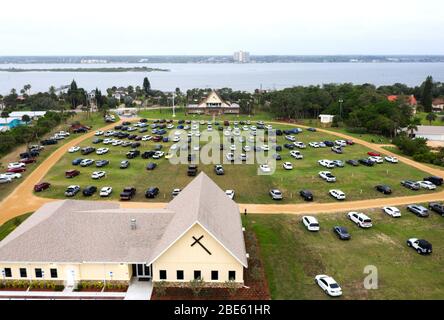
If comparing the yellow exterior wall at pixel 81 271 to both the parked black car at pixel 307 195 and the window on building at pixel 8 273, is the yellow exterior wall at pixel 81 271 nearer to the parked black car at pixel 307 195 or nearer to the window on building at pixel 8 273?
the window on building at pixel 8 273

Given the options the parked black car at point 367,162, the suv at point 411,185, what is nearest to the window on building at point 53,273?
the suv at point 411,185

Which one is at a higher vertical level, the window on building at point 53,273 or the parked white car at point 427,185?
the window on building at point 53,273

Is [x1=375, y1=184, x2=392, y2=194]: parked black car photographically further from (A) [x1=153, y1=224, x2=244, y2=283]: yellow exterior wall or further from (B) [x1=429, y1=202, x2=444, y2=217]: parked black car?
(A) [x1=153, y1=224, x2=244, y2=283]: yellow exterior wall

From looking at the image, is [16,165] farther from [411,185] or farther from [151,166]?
[411,185]

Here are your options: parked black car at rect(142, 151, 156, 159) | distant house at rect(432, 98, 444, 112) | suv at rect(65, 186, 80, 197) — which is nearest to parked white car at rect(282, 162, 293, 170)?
parked black car at rect(142, 151, 156, 159)

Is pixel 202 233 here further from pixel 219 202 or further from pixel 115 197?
pixel 115 197

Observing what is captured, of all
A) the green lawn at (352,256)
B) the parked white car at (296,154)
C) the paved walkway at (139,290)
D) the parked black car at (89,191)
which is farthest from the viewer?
the parked white car at (296,154)

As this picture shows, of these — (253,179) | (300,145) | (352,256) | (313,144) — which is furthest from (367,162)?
(352,256)
